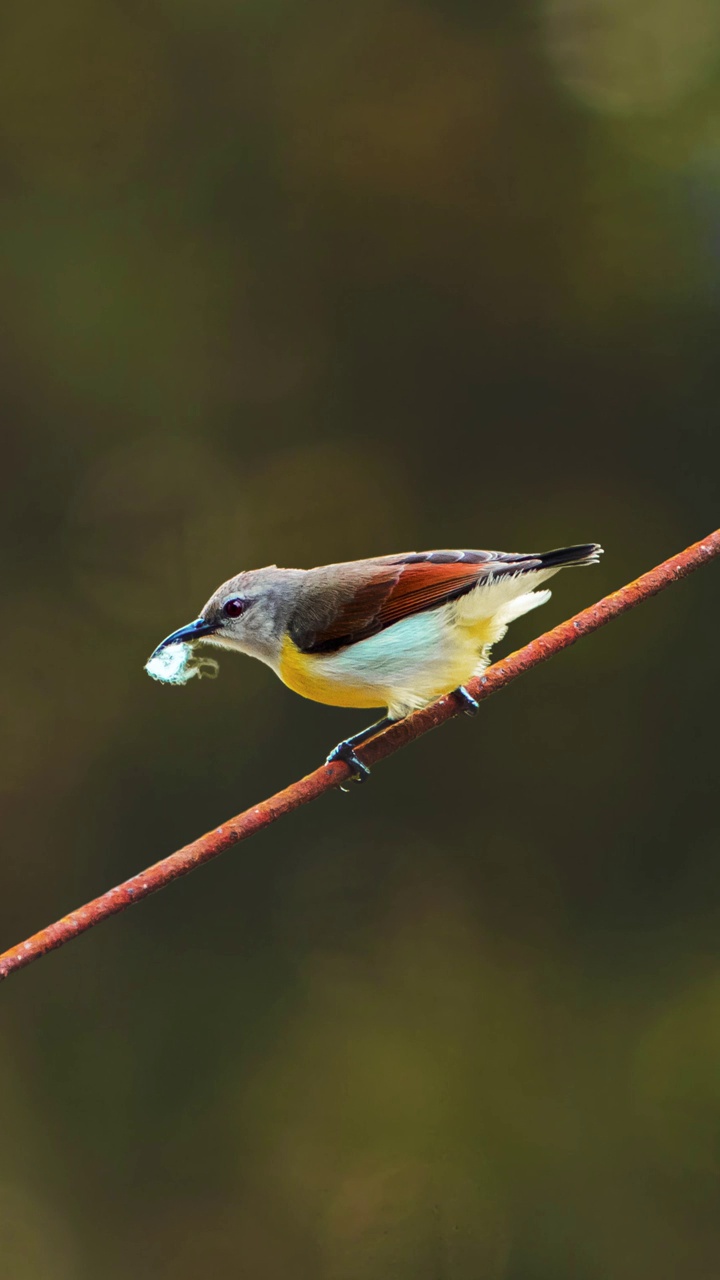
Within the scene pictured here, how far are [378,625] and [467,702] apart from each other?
0.25m

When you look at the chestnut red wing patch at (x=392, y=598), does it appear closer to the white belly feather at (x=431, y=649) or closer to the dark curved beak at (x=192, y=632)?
the white belly feather at (x=431, y=649)

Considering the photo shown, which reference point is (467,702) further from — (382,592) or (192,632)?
(192,632)

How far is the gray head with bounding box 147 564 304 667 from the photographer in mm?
2072

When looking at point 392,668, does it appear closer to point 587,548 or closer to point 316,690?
point 316,690

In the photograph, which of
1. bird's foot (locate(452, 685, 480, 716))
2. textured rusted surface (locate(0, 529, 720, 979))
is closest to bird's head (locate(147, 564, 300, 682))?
bird's foot (locate(452, 685, 480, 716))

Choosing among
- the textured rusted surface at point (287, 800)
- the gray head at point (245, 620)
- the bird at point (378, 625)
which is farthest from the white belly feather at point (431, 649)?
the textured rusted surface at point (287, 800)

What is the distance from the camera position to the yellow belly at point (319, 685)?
1921 millimetres

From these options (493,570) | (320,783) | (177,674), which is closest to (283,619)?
(177,674)

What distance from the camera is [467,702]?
1.86 m

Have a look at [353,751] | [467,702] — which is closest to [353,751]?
[353,751]

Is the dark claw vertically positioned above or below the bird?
below

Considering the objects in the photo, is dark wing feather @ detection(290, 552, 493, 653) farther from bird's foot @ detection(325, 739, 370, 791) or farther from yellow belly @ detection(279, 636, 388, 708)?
bird's foot @ detection(325, 739, 370, 791)

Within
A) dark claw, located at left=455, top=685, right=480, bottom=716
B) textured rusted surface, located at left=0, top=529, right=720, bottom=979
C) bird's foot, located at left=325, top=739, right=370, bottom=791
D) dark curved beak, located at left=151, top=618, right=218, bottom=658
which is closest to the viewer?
textured rusted surface, located at left=0, top=529, right=720, bottom=979

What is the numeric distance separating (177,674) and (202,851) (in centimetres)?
80
